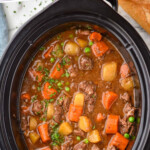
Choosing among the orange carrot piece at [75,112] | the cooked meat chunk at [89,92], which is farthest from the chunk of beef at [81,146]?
the cooked meat chunk at [89,92]

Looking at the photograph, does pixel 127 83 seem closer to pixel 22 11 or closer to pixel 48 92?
pixel 48 92

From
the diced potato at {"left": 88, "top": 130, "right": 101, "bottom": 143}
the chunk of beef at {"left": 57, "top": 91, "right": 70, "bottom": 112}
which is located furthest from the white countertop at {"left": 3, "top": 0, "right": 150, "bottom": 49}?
the diced potato at {"left": 88, "top": 130, "right": 101, "bottom": 143}

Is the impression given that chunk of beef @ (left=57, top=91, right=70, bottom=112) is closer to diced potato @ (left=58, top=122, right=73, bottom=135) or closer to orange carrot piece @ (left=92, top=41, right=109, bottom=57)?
diced potato @ (left=58, top=122, right=73, bottom=135)

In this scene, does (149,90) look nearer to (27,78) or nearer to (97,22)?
(97,22)

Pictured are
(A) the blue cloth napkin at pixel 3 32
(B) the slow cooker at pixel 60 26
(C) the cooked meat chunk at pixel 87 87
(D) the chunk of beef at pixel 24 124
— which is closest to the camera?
(B) the slow cooker at pixel 60 26

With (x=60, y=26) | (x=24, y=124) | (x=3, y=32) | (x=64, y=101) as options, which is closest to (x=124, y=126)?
(x=64, y=101)

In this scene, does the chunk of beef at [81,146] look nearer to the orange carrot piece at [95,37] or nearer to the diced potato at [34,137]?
the diced potato at [34,137]

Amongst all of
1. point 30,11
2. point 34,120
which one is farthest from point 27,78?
point 30,11
